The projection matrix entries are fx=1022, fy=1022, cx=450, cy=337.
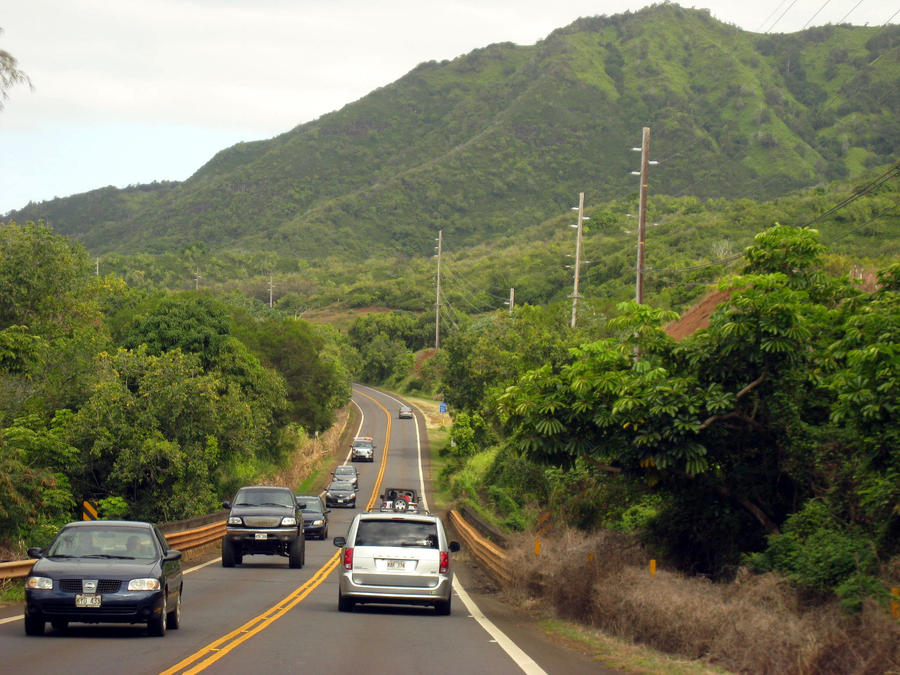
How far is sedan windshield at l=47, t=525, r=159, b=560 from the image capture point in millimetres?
13375

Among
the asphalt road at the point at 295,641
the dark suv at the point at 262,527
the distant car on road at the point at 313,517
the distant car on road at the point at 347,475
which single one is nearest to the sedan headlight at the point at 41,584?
the asphalt road at the point at 295,641

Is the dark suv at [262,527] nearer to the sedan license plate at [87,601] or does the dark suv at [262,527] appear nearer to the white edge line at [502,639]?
the white edge line at [502,639]

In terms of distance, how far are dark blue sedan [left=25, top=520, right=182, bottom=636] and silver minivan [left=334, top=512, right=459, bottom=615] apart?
3.61 meters

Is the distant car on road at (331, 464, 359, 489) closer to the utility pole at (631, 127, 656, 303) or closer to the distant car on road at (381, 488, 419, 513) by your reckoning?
the distant car on road at (381, 488, 419, 513)

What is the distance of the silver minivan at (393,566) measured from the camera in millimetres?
16703

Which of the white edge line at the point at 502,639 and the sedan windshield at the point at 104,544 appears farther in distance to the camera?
the sedan windshield at the point at 104,544

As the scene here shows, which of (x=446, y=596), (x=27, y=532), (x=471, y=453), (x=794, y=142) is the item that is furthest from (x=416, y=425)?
(x=794, y=142)

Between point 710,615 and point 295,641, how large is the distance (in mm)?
5291

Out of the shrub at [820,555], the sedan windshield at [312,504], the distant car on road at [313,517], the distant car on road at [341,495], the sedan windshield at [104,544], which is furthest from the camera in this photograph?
the distant car on road at [341,495]

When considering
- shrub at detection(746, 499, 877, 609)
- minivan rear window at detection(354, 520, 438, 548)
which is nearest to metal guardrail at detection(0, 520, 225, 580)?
minivan rear window at detection(354, 520, 438, 548)

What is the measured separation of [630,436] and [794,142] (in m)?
167

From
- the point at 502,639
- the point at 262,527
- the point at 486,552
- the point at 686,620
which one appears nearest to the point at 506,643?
the point at 502,639

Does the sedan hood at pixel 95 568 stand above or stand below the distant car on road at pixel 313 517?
above

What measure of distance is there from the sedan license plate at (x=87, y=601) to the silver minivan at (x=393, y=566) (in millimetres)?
5003
